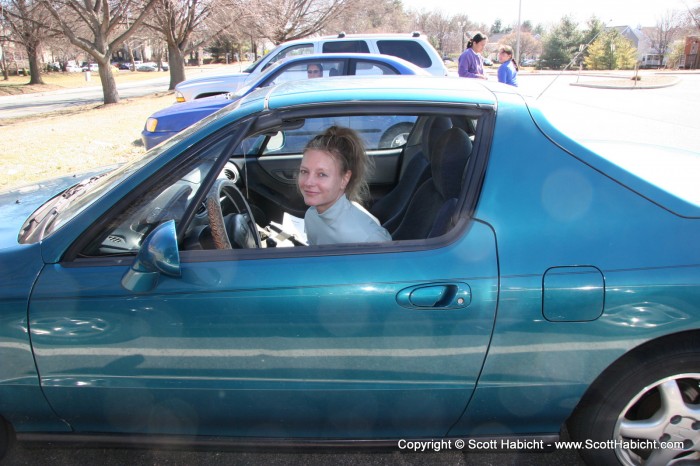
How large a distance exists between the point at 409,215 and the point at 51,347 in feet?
5.53

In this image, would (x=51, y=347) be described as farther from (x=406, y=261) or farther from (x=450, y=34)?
(x=450, y=34)

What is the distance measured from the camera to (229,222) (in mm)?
2242

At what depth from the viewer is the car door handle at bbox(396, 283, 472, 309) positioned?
1.77 m

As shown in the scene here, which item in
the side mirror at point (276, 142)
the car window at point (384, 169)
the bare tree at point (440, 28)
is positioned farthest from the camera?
the bare tree at point (440, 28)

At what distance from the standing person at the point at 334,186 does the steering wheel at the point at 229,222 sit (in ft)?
1.00

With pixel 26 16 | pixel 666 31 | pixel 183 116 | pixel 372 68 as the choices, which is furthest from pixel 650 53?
pixel 183 116

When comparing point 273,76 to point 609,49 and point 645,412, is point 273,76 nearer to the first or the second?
point 609,49

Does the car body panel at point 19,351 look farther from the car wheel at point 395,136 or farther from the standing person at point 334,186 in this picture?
the car wheel at point 395,136

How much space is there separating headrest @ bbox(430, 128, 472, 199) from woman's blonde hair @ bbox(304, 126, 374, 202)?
14.7 inches

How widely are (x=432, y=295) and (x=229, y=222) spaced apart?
38.9 inches

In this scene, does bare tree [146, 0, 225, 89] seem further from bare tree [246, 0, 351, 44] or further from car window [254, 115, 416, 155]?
car window [254, 115, 416, 155]

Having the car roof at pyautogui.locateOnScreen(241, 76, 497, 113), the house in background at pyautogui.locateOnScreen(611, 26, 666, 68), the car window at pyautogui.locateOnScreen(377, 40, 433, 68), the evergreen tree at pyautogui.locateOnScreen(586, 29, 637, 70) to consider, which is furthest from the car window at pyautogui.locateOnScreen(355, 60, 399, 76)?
the house in background at pyautogui.locateOnScreen(611, 26, 666, 68)

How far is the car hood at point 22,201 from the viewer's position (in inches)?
86.2

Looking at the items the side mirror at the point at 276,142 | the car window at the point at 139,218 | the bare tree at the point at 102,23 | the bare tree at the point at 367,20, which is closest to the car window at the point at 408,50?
the side mirror at the point at 276,142
